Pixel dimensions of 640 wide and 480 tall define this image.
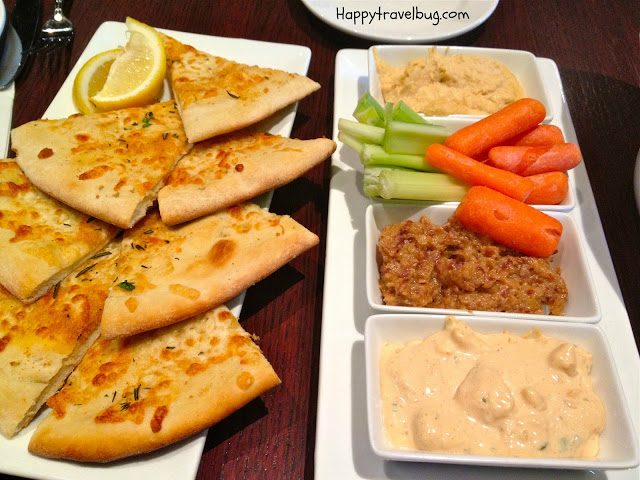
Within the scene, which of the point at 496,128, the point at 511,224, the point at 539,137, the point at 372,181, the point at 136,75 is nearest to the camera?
the point at 511,224

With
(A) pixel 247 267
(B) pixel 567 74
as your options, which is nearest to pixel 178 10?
(A) pixel 247 267

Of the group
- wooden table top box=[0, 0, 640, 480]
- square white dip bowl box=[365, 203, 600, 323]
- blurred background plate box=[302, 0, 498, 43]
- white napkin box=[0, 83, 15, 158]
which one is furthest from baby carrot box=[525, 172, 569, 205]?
white napkin box=[0, 83, 15, 158]

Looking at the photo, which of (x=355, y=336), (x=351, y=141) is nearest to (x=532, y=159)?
(x=351, y=141)

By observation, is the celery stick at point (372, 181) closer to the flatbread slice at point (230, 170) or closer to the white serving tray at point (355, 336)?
the white serving tray at point (355, 336)

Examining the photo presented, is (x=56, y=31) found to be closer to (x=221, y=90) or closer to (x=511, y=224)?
(x=221, y=90)

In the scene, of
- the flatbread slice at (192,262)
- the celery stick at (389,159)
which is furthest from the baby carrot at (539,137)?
the flatbread slice at (192,262)

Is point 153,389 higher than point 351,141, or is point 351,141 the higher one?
point 351,141

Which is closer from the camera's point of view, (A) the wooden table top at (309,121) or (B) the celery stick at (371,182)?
(A) the wooden table top at (309,121)
